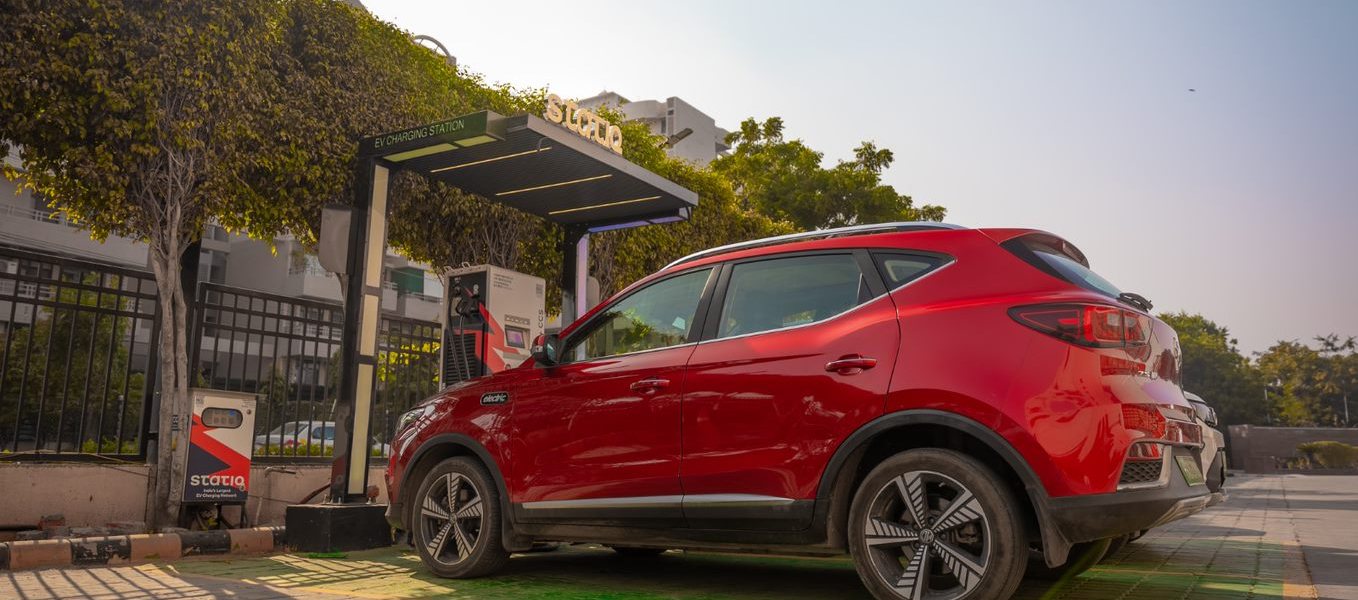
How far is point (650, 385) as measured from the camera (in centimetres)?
456

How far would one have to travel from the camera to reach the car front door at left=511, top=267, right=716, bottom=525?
4469 millimetres

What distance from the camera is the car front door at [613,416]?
447 centimetres

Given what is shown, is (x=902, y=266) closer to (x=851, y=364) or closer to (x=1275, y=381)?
(x=851, y=364)

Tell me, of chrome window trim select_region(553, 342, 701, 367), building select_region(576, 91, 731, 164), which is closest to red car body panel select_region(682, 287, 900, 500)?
chrome window trim select_region(553, 342, 701, 367)

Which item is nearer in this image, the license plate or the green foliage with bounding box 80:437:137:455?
the license plate

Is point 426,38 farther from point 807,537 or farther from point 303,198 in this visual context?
point 807,537

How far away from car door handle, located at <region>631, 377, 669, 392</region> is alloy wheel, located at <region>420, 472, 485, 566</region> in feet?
4.24

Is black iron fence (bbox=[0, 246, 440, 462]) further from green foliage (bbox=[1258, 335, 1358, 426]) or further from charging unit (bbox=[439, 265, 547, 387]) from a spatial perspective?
green foliage (bbox=[1258, 335, 1358, 426])

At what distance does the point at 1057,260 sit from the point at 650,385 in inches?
77.2

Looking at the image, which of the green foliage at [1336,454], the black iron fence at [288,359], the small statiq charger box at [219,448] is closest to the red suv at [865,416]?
the small statiq charger box at [219,448]

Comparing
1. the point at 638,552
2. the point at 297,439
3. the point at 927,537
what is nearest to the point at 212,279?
the point at 297,439

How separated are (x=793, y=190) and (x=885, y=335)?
89.2 feet

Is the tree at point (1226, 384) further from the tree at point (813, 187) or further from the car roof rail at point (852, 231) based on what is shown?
the car roof rail at point (852, 231)

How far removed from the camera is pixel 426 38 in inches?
547
